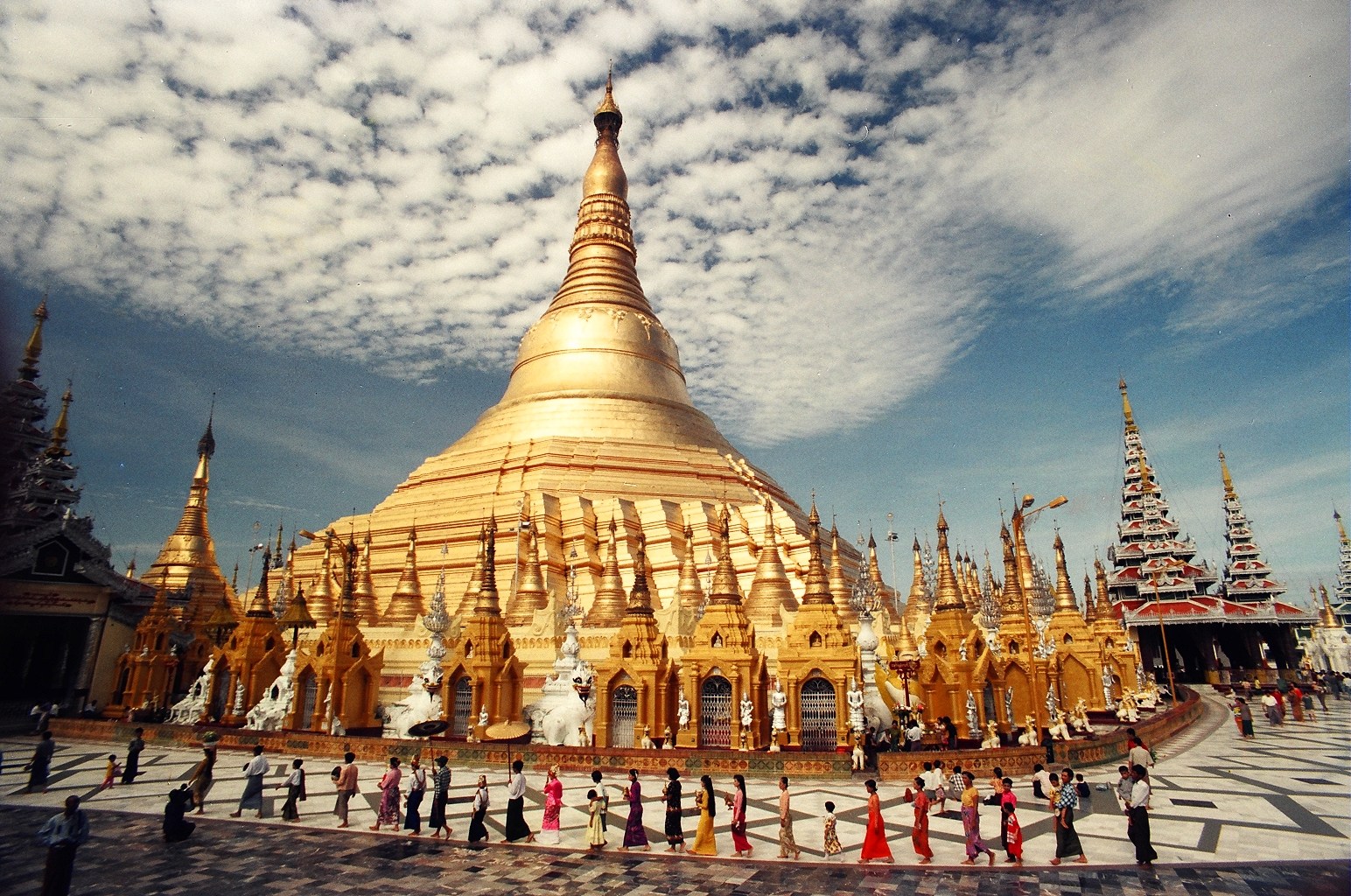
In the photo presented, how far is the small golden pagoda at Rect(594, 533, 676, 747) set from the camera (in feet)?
60.1

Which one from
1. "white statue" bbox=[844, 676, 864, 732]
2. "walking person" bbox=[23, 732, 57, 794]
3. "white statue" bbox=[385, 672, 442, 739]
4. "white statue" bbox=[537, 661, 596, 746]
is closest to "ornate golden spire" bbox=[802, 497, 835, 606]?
"white statue" bbox=[844, 676, 864, 732]

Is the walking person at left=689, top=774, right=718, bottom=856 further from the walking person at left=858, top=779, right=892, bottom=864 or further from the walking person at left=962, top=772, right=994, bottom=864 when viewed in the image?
the walking person at left=962, top=772, right=994, bottom=864

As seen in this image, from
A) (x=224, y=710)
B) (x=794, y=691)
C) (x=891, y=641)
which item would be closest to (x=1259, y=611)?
(x=891, y=641)

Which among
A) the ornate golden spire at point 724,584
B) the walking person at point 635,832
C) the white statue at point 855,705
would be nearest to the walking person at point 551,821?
the walking person at point 635,832

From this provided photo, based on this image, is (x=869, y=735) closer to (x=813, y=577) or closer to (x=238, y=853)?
(x=813, y=577)

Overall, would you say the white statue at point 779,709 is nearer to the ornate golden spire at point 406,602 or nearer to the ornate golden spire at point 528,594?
the ornate golden spire at point 528,594

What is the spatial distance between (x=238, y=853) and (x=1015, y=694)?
17.8m

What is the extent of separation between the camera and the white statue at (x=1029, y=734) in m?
18.0

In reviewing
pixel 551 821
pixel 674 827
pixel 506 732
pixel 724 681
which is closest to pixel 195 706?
pixel 506 732

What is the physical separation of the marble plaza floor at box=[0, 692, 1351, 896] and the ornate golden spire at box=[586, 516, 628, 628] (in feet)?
33.7

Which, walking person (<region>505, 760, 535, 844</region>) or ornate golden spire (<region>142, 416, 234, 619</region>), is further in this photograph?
ornate golden spire (<region>142, 416, 234, 619</region>)

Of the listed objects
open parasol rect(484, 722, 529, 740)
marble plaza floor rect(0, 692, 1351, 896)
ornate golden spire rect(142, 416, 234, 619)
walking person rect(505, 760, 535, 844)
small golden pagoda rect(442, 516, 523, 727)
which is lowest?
marble plaza floor rect(0, 692, 1351, 896)

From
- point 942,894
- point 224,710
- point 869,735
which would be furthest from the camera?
point 224,710

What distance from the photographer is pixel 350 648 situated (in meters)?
20.8
